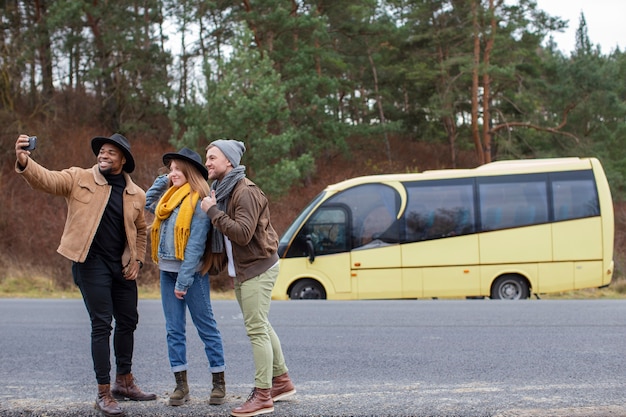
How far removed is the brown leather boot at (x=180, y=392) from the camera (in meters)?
4.90

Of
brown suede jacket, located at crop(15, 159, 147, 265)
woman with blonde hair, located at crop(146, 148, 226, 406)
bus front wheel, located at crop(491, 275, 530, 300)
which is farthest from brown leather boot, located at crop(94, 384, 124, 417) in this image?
bus front wheel, located at crop(491, 275, 530, 300)

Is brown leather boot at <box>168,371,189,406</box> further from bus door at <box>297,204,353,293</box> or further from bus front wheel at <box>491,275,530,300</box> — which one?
bus front wheel at <box>491,275,530,300</box>

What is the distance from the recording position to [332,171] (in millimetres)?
36375

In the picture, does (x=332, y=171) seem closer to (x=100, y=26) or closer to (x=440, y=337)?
(x=100, y=26)

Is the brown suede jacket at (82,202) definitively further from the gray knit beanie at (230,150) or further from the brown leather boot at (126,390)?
the brown leather boot at (126,390)

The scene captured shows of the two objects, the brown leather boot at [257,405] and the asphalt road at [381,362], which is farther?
the asphalt road at [381,362]

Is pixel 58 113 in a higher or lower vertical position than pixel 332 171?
higher

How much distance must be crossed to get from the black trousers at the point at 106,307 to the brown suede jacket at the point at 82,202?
0.12 meters

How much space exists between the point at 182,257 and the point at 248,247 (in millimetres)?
445

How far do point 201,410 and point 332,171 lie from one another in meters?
31.8

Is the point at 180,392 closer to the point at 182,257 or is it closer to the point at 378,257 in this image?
the point at 182,257

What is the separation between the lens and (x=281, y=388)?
5027 millimetres

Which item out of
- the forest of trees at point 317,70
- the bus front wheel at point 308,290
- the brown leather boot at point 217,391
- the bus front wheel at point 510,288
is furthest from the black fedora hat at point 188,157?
the forest of trees at point 317,70

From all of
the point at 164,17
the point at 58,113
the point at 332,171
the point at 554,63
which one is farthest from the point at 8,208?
the point at 554,63
